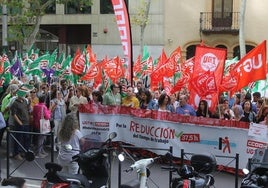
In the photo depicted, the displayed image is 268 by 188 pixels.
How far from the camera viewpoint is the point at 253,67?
1284cm

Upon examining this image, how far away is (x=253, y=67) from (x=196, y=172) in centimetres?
713

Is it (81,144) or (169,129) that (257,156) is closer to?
(81,144)

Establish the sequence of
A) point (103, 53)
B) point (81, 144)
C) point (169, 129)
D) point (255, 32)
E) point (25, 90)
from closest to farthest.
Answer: point (81, 144) < point (169, 129) < point (25, 90) < point (255, 32) < point (103, 53)

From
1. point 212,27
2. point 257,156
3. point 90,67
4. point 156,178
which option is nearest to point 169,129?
point 156,178

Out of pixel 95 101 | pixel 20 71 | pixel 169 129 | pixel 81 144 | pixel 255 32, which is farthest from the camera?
pixel 255 32

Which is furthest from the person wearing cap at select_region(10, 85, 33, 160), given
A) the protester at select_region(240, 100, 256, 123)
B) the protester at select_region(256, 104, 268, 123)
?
the protester at select_region(256, 104, 268, 123)

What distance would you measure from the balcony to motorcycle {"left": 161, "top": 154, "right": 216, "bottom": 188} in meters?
27.7

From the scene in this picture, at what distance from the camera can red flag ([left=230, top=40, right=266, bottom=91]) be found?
1264 cm

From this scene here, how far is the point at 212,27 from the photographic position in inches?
1320

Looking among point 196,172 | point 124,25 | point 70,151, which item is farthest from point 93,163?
point 124,25

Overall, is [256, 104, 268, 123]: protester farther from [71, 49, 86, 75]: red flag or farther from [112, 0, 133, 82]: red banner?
[71, 49, 86, 75]: red flag

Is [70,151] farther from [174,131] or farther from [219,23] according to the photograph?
[219,23]

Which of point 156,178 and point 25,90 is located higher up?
point 25,90

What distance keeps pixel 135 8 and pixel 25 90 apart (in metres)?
23.7
